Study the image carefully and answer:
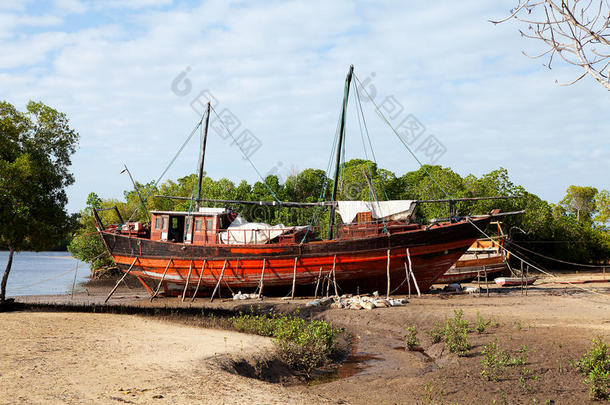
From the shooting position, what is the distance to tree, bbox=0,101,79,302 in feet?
56.3

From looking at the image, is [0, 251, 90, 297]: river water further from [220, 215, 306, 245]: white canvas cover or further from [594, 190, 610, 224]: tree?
[594, 190, 610, 224]: tree

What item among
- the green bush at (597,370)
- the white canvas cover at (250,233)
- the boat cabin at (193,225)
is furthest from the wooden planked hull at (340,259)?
the green bush at (597,370)

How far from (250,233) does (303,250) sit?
9.50ft

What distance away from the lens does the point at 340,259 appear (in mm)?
20359

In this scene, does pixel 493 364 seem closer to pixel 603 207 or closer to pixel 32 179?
pixel 32 179

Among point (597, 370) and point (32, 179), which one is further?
point (32, 179)

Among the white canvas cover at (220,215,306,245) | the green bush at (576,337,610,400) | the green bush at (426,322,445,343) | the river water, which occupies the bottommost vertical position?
the river water

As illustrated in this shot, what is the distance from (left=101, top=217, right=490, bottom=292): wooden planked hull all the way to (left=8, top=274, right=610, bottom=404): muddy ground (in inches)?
184

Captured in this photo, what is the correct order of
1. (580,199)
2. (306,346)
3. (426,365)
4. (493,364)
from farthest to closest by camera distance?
(580,199), (306,346), (426,365), (493,364)

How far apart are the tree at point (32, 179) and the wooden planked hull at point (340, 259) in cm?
559

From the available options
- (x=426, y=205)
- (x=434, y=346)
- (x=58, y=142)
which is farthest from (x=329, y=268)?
(x=426, y=205)

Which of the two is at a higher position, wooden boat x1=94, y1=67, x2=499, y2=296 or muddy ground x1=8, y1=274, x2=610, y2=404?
wooden boat x1=94, y1=67, x2=499, y2=296

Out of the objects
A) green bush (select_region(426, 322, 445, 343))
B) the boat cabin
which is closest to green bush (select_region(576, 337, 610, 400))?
green bush (select_region(426, 322, 445, 343))

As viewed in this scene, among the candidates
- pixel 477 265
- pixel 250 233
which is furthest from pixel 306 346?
pixel 477 265
